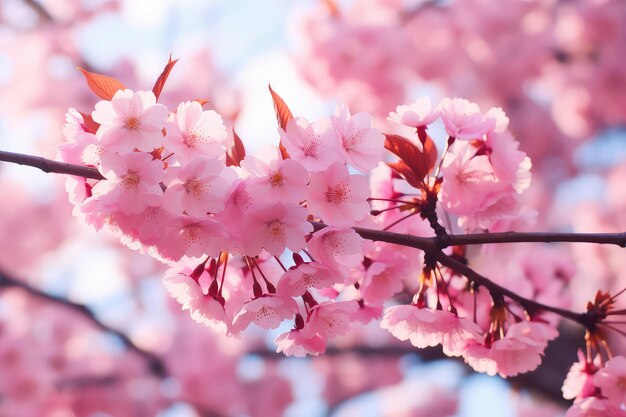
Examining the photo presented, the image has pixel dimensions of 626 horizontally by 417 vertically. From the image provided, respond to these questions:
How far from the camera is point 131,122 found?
0.85 m

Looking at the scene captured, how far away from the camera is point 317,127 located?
895mm

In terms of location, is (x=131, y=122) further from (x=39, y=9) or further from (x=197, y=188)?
(x=39, y=9)

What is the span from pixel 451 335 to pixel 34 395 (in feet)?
11.3

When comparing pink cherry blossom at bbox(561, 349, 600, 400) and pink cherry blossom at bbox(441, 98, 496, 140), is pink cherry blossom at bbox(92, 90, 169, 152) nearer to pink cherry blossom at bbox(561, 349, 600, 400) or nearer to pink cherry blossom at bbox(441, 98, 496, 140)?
pink cherry blossom at bbox(441, 98, 496, 140)

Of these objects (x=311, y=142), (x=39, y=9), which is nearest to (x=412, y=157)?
(x=311, y=142)

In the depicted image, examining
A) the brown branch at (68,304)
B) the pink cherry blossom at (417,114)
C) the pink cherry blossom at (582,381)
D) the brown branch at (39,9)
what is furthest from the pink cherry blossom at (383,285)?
the brown branch at (39,9)

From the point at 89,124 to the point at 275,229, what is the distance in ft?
1.02

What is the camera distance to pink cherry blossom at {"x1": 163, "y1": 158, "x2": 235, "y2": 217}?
0.83 meters

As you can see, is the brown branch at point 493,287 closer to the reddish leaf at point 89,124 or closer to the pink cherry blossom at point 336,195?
the pink cherry blossom at point 336,195

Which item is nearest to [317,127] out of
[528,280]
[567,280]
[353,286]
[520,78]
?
[353,286]

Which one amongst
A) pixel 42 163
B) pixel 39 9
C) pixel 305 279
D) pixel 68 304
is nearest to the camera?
pixel 42 163

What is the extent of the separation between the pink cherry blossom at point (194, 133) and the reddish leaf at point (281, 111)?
8cm

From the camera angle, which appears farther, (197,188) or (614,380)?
(614,380)

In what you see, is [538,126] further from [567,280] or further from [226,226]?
[226,226]
